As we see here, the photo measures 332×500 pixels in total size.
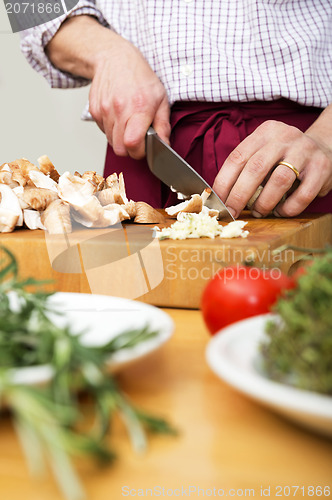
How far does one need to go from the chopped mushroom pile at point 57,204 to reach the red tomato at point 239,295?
49 cm

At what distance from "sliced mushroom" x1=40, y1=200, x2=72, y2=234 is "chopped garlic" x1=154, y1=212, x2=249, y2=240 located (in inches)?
6.9

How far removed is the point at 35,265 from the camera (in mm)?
989

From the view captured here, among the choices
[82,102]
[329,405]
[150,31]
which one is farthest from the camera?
[82,102]

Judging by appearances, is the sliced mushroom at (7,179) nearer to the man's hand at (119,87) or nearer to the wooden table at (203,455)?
the man's hand at (119,87)

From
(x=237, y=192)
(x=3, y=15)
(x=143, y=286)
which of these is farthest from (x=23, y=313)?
(x=3, y=15)

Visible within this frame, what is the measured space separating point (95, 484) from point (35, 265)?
66 cm

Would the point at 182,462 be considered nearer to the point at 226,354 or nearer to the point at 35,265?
the point at 226,354

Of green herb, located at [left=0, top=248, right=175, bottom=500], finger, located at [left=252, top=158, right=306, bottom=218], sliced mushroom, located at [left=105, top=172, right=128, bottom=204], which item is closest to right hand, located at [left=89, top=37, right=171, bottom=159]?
sliced mushroom, located at [left=105, top=172, right=128, bottom=204]

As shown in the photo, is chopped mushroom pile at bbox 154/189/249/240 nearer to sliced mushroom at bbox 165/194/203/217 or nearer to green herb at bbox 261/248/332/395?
sliced mushroom at bbox 165/194/203/217

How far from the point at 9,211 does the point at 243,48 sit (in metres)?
0.81

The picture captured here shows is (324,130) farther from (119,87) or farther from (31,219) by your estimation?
(31,219)

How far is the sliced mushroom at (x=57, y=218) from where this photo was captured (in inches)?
40.3

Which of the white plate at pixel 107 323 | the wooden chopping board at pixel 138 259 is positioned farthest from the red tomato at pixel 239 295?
the wooden chopping board at pixel 138 259

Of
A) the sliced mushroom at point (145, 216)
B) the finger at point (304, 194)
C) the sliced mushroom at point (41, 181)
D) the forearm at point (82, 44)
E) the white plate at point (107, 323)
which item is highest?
the forearm at point (82, 44)
